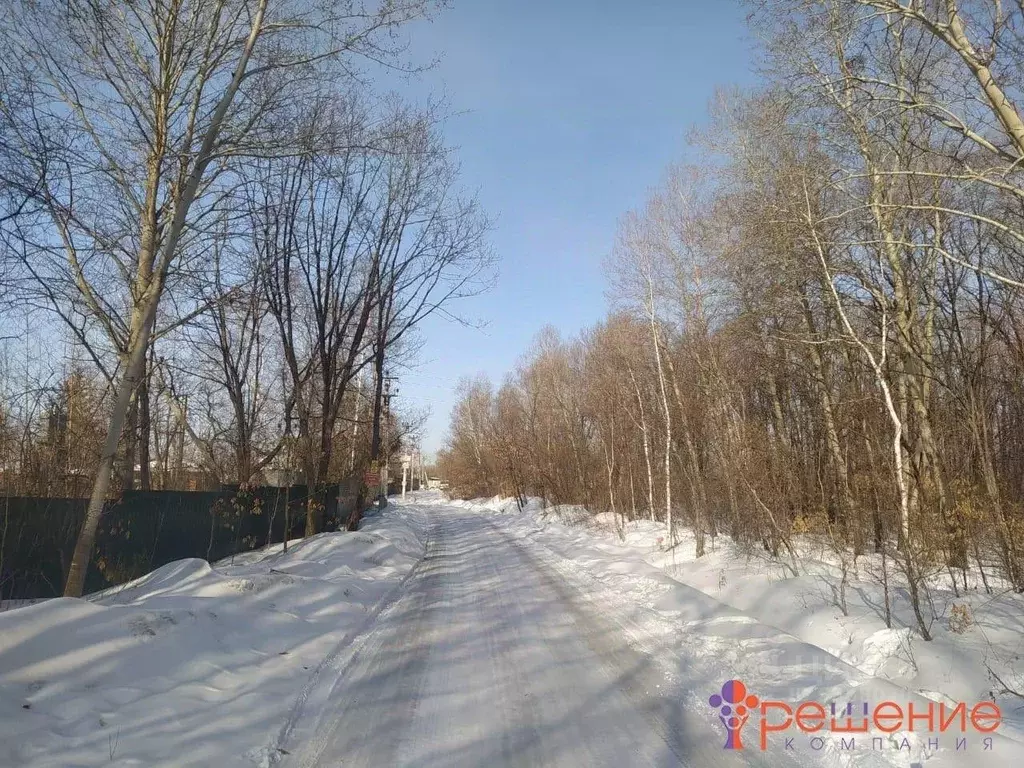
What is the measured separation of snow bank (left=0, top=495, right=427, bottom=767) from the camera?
4.31 m

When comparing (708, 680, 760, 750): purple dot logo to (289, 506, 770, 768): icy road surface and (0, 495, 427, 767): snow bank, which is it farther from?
(0, 495, 427, 767): snow bank

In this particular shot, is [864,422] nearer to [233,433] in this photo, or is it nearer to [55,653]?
[55,653]

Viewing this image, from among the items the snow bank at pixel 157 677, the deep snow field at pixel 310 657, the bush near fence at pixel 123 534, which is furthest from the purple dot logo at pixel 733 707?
the bush near fence at pixel 123 534

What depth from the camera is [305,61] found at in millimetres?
8633

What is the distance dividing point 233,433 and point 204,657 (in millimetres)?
16248

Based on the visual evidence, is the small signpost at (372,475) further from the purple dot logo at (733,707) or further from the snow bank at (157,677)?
the purple dot logo at (733,707)

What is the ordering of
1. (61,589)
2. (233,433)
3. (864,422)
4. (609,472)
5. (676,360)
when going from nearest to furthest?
(864,422) → (61,589) → (676,360) → (233,433) → (609,472)

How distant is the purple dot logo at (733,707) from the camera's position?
15.6 ft

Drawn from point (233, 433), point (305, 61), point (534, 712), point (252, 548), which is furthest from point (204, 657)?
point (233, 433)

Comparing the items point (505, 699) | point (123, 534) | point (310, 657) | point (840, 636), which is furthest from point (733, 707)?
point (123, 534)

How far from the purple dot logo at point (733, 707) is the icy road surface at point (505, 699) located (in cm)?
13

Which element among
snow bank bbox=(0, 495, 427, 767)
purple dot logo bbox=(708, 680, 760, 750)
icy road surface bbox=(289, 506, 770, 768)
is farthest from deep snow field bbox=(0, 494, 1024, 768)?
icy road surface bbox=(289, 506, 770, 768)

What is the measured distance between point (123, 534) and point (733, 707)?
35.6 feet

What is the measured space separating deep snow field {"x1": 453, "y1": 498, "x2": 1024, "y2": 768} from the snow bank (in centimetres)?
410
